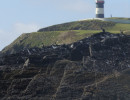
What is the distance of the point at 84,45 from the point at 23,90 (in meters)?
23.4

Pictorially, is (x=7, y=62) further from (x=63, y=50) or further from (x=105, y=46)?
(x=105, y=46)

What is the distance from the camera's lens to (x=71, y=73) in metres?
118

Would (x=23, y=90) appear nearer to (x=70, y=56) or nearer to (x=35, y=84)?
(x=35, y=84)

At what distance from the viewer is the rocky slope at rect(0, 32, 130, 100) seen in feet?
370

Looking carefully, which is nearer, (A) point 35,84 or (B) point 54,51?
(A) point 35,84

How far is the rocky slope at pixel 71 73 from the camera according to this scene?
11281 centimetres

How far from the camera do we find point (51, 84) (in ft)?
380

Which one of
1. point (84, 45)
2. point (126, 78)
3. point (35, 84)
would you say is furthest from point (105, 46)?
point (35, 84)

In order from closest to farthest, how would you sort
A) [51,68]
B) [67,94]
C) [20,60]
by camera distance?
[67,94] → [51,68] → [20,60]

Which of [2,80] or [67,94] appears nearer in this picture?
[67,94]

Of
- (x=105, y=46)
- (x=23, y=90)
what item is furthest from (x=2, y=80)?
(x=105, y=46)

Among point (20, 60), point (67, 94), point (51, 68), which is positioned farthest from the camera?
point (20, 60)

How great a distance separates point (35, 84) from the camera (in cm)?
11612

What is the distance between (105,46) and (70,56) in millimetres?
9794
